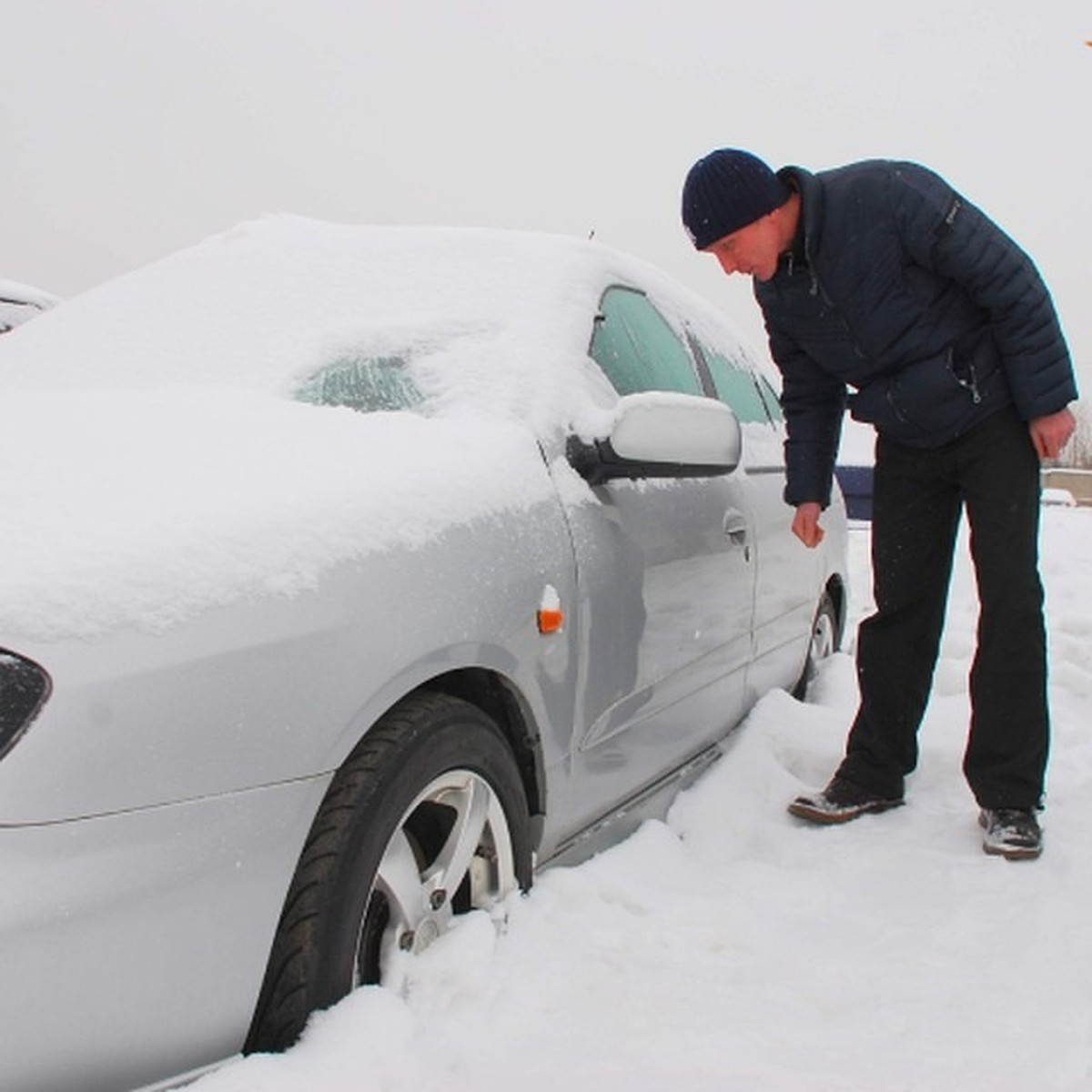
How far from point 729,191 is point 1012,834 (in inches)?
61.8

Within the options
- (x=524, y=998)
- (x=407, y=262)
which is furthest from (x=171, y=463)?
(x=407, y=262)

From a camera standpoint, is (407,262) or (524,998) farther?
(407,262)

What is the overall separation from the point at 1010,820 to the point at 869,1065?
43.6 inches

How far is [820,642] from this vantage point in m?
4.14

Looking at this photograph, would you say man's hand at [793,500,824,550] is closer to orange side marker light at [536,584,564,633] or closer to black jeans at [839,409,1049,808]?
black jeans at [839,409,1049,808]

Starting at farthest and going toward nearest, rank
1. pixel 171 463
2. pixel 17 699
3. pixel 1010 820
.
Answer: pixel 1010 820, pixel 171 463, pixel 17 699

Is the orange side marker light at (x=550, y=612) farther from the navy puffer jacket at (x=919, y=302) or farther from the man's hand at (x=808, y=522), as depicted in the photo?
the man's hand at (x=808, y=522)

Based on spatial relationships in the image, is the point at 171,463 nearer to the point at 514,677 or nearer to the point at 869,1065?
the point at 514,677

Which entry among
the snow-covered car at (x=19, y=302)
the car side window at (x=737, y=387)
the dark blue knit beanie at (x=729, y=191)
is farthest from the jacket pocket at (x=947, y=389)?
the snow-covered car at (x=19, y=302)

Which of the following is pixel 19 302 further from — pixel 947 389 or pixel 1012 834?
pixel 1012 834

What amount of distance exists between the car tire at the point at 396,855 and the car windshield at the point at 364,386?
66 centimetres

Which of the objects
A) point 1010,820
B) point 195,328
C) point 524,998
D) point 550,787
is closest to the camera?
point 524,998

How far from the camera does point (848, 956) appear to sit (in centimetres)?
208

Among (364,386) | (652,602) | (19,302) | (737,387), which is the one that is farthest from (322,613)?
A: (19,302)
